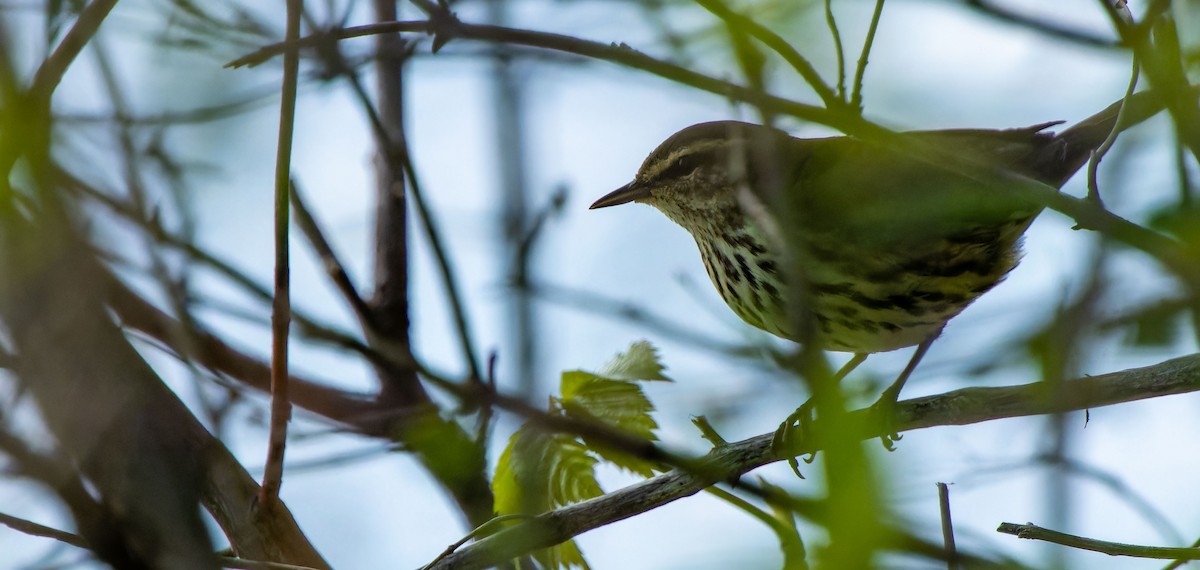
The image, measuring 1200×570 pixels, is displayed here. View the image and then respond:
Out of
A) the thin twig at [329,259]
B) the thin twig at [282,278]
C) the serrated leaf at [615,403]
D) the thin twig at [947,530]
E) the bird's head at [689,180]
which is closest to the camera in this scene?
the thin twig at [947,530]

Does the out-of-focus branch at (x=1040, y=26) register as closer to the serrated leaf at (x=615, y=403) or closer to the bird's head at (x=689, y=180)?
the serrated leaf at (x=615, y=403)

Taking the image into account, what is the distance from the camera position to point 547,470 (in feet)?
9.19

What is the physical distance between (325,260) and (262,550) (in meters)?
1.10

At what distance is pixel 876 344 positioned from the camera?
4.68 m

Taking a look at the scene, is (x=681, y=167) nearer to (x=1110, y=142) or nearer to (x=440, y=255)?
(x=440, y=255)

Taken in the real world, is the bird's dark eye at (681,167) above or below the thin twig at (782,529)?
above

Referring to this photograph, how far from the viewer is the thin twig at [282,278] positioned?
8.61 ft

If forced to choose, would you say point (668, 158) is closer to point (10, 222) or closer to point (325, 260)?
point (325, 260)

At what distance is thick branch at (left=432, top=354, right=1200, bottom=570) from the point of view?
2455mm

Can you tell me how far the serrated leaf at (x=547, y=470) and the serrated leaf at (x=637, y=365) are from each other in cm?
28

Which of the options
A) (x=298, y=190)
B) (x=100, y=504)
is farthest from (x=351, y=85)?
(x=100, y=504)

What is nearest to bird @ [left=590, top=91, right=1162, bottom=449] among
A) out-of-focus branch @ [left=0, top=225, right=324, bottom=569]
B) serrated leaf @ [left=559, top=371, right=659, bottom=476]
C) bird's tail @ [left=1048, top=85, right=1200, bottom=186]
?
bird's tail @ [left=1048, top=85, right=1200, bottom=186]

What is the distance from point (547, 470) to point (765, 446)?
60 cm

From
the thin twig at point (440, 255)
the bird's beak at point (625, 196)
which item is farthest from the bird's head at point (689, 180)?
the thin twig at point (440, 255)
